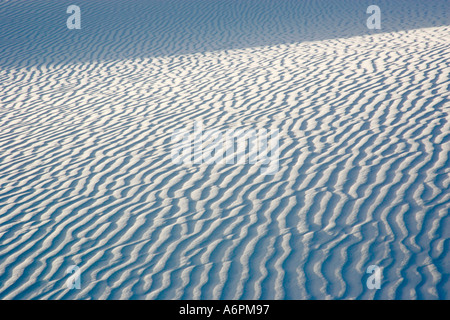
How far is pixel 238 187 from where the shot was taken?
519 centimetres

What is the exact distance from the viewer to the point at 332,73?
29.9 feet

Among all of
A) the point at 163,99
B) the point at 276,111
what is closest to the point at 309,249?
the point at 276,111

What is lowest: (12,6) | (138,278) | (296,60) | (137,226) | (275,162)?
(138,278)

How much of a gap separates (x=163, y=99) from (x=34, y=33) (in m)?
8.76

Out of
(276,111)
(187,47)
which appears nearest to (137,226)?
(276,111)

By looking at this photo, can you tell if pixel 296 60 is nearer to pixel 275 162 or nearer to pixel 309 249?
pixel 275 162

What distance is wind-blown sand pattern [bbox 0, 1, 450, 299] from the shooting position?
12.4 feet

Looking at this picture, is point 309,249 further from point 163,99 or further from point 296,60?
point 296,60

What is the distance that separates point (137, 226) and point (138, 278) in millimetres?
839

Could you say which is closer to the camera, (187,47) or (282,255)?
(282,255)

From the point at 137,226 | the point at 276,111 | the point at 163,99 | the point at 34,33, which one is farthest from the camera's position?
the point at 34,33

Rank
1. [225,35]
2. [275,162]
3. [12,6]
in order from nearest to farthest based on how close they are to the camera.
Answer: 1. [275,162]
2. [225,35]
3. [12,6]

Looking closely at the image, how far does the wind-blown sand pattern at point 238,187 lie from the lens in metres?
3.78
